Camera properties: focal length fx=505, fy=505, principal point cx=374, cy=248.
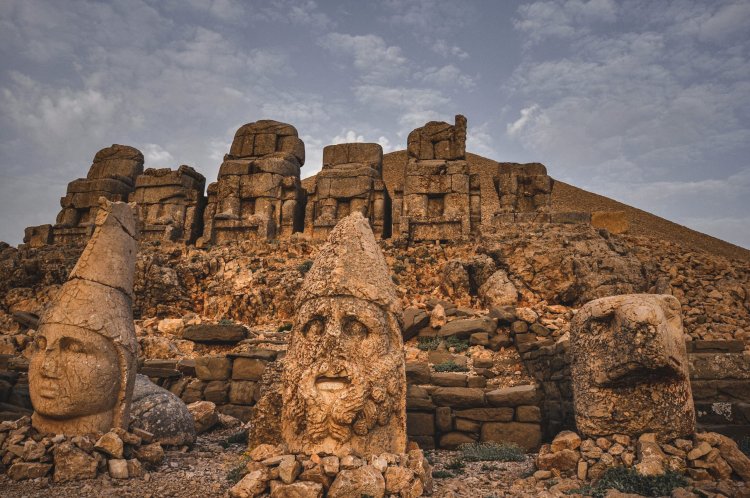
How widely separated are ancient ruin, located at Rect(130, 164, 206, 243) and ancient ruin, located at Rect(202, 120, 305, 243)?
724mm

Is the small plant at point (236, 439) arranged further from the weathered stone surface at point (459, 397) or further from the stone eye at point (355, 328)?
the stone eye at point (355, 328)

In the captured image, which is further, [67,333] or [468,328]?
[468,328]

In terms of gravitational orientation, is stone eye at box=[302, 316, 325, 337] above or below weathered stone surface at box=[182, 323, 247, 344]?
above

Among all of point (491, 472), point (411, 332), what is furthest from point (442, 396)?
point (411, 332)

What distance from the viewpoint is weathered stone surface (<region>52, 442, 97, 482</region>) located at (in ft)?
14.3

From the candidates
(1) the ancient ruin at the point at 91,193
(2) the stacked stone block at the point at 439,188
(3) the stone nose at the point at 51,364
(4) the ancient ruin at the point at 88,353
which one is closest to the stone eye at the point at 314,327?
(4) the ancient ruin at the point at 88,353

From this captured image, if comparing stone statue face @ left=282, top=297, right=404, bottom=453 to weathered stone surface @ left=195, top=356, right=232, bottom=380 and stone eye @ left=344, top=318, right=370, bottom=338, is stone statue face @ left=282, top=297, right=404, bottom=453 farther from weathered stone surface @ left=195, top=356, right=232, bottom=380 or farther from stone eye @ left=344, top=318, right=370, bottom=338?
weathered stone surface @ left=195, top=356, right=232, bottom=380

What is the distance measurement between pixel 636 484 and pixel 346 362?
264 cm

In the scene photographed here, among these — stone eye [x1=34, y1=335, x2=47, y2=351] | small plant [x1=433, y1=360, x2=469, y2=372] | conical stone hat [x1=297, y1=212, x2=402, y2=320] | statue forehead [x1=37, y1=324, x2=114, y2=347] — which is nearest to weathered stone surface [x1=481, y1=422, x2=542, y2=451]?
small plant [x1=433, y1=360, x2=469, y2=372]

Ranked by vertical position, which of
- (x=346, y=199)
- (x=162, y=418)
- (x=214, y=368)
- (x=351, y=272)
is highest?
(x=346, y=199)

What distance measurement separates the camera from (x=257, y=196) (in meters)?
17.5

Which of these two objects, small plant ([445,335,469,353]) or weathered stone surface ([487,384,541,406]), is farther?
small plant ([445,335,469,353])

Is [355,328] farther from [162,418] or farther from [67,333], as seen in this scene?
[162,418]

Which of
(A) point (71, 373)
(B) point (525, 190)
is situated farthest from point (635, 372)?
(B) point (525, 190)
